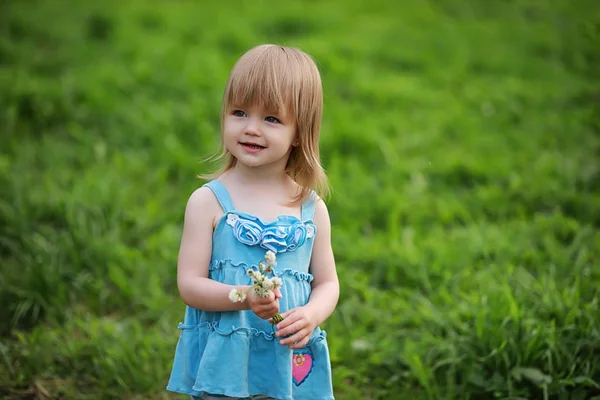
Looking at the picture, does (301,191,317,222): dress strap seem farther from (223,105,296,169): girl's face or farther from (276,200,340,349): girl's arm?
(223,105,296,169): girl's face

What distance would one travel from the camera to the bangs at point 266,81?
88.6 inches

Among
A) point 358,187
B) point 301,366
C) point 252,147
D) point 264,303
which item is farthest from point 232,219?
point 358,187

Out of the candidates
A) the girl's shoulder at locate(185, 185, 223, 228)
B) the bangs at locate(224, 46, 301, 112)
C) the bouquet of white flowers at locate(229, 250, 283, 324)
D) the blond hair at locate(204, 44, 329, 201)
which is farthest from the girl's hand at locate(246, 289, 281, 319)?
the bangs at locate(224, 46, 301, 112)

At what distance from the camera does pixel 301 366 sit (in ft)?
7.84

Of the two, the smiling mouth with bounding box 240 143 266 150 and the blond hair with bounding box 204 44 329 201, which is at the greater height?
the blond hair with bounding box 204 44 329 201

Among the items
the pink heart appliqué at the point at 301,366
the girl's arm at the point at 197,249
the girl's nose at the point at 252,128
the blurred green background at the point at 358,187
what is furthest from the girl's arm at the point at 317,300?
the blurred green background at the point at 358,187

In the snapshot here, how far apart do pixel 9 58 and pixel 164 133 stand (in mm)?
1897

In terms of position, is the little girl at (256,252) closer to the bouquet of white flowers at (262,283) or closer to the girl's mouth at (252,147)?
the girl's mouth at (252,147)

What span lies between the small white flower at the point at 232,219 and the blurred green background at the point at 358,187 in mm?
1176

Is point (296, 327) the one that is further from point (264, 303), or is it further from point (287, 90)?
point (287, 90)

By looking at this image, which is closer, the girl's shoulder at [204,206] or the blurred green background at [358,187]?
the girl's shoulder at [204,206]

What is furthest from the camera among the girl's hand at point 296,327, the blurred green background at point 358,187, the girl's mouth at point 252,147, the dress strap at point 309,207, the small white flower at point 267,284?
the blurred green background at point 358,187

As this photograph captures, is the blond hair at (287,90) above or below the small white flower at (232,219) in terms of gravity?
above

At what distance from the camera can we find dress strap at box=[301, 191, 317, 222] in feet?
7.88
